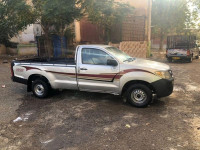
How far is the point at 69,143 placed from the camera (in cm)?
399

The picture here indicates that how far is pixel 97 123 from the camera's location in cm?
484

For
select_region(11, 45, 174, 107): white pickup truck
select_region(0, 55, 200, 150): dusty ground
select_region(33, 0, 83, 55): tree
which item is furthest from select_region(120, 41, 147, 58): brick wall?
select_region(11, 45, 174, 107): white pickup truck

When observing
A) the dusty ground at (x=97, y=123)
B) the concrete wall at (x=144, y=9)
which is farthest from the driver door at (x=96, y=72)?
the concrete wall at (x=144, y=9)

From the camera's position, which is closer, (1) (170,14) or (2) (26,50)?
(2) (26,50)

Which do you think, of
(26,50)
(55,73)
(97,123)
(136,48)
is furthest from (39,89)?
(26,50)

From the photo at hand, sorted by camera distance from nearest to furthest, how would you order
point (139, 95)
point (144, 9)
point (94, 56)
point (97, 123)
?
point (97, 123) → point (139, 95) → point (94, 56) → point (144, 9)

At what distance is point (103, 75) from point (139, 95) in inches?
45.7

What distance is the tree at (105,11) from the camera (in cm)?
1368

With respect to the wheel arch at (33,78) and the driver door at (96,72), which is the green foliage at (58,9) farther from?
the driver door at (96,72)

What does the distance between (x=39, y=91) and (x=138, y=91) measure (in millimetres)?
3341

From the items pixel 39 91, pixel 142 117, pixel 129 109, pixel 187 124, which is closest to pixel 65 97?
pixel 39 91

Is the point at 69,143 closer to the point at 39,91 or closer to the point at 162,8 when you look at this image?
the point at 39,91

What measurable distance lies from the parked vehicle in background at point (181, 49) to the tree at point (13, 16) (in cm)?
1066

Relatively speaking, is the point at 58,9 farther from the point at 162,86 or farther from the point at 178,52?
the point at 178,52
